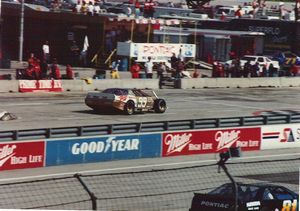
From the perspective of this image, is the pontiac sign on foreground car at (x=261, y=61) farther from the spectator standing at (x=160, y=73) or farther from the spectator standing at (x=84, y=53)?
the spectator standing at (x=84, y=53)

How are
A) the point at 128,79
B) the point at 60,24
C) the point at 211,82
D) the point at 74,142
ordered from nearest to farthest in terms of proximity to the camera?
the point at 74,142
the point at 128,79
the point at 211,82
the point at 60,24

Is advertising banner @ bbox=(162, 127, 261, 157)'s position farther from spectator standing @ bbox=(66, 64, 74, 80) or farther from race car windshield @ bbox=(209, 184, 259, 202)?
spectator standing @ bbox=(66, 64, 74, 80)

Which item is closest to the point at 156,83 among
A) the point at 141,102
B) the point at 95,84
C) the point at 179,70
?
the point at 179,70

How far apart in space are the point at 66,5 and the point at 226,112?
26730mm

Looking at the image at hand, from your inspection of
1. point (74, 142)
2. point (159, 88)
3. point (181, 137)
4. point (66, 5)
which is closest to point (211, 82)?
point (159, 88)

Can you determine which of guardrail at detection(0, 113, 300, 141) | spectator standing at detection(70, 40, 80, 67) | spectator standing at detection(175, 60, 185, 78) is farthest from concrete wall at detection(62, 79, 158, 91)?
guardrail at detection(0, 113, 300, 141)

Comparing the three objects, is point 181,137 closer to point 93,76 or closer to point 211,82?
point 93,76

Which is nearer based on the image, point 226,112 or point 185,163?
point 185,163

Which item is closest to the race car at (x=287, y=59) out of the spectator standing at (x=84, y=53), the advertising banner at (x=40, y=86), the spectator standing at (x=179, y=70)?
the spectator standing at (x=179, y=70)

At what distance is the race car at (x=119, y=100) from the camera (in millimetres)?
33656

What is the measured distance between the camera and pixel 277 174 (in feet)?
62.5

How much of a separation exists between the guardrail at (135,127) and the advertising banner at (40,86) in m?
14.4

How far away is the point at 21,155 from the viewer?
69.3 ft

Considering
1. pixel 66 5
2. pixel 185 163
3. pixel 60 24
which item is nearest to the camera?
pixel 185 163
